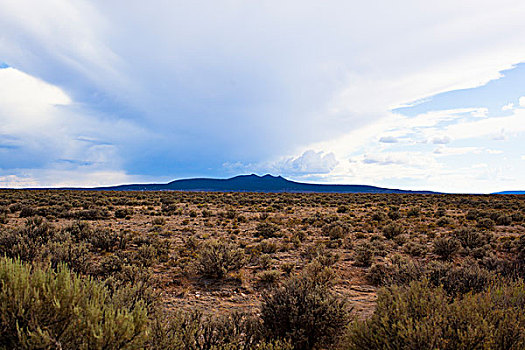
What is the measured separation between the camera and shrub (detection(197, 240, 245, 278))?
8.22 metres

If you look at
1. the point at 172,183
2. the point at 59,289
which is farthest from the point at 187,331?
the point at 172,183

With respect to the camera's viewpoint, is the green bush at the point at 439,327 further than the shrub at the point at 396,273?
No

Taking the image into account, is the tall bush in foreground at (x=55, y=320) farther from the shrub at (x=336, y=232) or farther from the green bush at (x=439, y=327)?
the shrub at (x=336, y=232)

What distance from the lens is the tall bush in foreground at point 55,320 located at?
2.48 m

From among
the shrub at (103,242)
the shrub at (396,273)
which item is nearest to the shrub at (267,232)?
the shrub at (396,273)

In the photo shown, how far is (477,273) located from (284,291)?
434 centimetres

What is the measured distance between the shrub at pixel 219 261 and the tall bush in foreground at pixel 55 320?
17.9 feet

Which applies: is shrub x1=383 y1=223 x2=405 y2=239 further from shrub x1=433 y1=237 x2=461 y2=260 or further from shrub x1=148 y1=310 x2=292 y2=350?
shrub x1=148 y1=310 x2=292 y2=350

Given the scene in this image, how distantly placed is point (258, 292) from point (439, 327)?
504 cm

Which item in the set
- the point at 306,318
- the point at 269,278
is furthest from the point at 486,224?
the point at 306,318

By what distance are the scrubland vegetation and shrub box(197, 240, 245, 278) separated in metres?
0.04

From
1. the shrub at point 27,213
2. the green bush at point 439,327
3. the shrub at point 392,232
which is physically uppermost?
the green bush at point 439,327

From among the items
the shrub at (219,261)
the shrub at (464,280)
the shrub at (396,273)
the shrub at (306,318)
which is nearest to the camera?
the shrub at (306,318)

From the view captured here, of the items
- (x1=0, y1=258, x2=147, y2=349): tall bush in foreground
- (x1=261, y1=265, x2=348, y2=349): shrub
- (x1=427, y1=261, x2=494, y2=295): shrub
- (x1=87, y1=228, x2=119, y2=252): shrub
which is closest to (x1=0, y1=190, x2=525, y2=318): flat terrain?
(x1=87, y1=228, x2=119, y2=252): shrub
